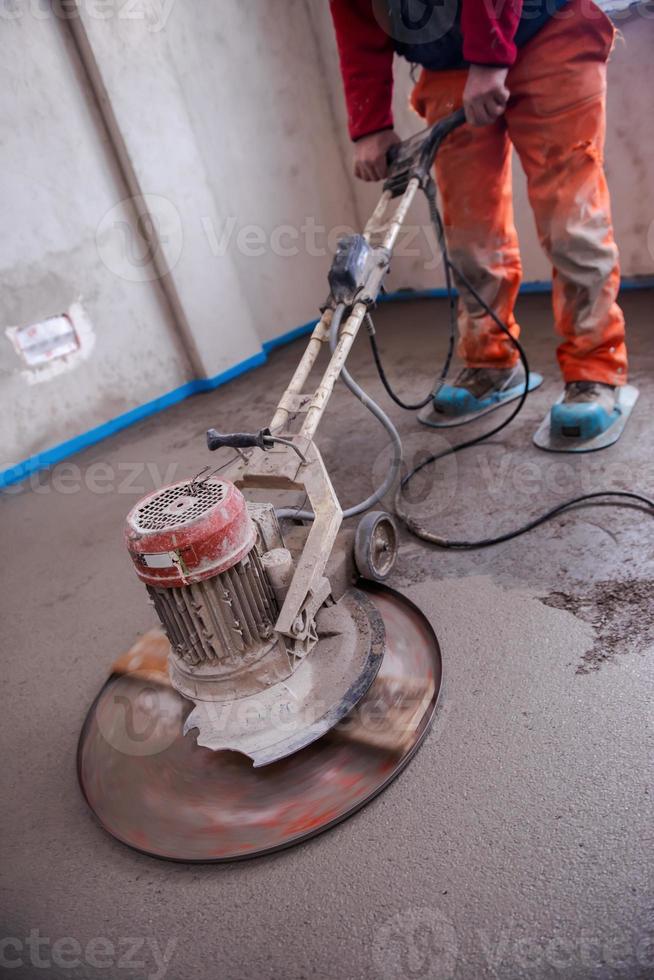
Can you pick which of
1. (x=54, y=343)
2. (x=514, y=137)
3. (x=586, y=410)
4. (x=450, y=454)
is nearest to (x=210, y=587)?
(x=450, y=454)

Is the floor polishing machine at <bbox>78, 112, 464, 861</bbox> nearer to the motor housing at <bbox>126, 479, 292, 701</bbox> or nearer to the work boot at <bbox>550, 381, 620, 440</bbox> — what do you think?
the motor housing at <bbox>126, 479, 292, 701</bbox>

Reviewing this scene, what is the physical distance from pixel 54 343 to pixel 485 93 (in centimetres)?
233

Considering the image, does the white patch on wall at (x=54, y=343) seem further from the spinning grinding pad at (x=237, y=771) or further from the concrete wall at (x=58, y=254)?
the spinning grinding pad at (x=237, y=771)

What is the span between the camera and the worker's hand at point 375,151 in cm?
210

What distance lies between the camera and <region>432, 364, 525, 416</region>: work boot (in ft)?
8.06

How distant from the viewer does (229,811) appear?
1.17 meters

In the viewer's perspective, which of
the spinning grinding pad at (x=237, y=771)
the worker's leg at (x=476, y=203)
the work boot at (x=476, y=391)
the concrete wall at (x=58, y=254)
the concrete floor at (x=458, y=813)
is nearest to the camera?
the concrete floor at (x=458, y=813)

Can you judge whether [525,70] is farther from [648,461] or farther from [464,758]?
[464,758]

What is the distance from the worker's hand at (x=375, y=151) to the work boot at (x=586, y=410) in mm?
907

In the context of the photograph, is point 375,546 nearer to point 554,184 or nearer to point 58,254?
point 554,184

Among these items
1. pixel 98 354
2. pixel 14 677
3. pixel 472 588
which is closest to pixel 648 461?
pixel 472 588

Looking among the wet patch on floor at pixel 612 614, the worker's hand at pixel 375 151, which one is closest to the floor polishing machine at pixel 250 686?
the wet patch on floor at pixel 612 614

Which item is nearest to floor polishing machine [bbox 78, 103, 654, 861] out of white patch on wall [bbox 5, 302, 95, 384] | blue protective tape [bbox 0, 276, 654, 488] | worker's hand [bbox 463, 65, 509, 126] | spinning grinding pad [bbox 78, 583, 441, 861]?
spinning grinding pad [bbox 78, 583, 441, 861]

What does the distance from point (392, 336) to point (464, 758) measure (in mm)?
2817
